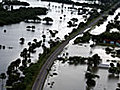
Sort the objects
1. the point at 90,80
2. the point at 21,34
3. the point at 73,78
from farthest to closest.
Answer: the point at 21,34 < the point at 73,78 < the point at 90,80

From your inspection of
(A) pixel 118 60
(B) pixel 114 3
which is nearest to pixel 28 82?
(A) pixel 118 60

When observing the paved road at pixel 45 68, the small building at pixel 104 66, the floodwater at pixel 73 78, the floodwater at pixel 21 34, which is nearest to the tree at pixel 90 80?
the floodwater at pixel 73 78

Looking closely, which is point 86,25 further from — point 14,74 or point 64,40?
point 14,74

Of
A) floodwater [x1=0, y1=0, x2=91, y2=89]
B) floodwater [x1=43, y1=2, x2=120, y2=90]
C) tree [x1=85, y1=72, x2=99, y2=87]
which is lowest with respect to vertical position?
floodwater [x1=43, y1=2, x2=120, y2=90]

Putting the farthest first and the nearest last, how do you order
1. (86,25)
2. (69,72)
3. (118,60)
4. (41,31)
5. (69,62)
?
(86,25), (41,31), (118,60), (69,62), (69,72)

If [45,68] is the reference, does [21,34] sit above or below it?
above

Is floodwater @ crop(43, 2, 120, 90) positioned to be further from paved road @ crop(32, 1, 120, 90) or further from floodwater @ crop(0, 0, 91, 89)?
floodwater @ crop(0, 0, 91, 89)

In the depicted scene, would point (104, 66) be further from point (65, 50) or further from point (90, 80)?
point (65, 50)

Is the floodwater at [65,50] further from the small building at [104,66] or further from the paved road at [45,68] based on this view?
the small building at [104,66]

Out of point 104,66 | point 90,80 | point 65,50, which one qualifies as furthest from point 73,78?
point 65,50

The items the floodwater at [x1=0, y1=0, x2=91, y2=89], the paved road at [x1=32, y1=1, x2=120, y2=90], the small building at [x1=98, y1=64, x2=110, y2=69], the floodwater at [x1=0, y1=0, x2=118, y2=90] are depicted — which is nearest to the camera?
the paved road at [x1=32, y1=1, x2=120, y2=90]

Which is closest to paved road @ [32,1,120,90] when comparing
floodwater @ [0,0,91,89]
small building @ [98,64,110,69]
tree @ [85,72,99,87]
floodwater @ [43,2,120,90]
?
floodwater @ [43,2,120,90]
